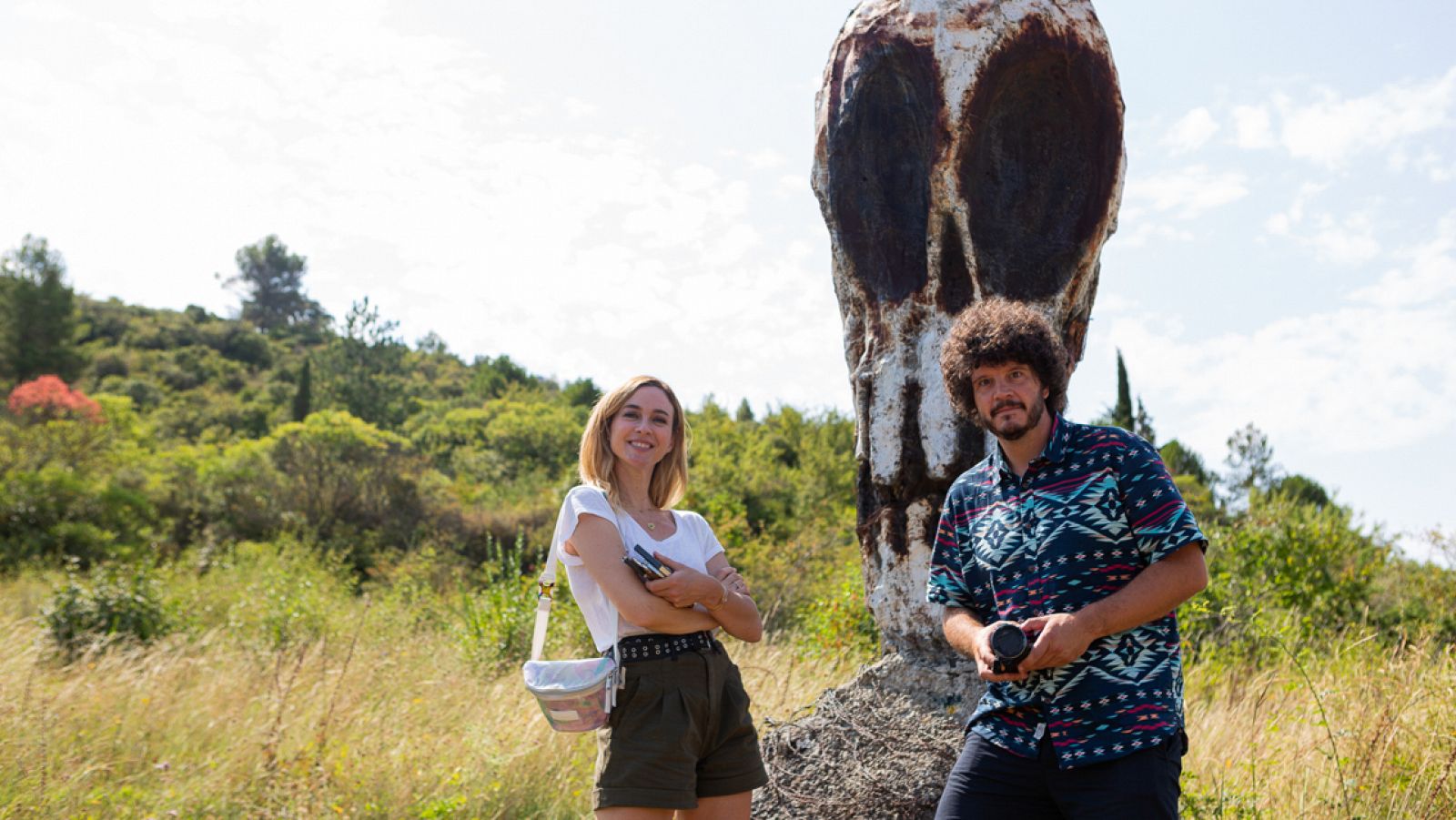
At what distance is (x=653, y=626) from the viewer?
2.66 m

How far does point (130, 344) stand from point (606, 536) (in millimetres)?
43621

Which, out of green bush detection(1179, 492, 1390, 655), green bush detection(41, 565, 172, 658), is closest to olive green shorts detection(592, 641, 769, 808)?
green bush detection(1179, 492, 1390, 655)

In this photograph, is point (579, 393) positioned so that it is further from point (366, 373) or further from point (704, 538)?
point (704, 538)

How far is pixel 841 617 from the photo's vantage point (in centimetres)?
792

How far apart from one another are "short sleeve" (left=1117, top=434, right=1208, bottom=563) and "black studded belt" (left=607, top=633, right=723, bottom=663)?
3.64ft

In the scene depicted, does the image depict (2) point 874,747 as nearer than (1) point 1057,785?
No

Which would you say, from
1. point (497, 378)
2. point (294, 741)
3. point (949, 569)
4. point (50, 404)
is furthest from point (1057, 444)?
point (497, 378)

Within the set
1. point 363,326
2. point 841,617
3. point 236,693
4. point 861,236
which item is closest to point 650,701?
point 861,236

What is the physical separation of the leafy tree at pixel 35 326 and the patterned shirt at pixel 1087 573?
35293 mm

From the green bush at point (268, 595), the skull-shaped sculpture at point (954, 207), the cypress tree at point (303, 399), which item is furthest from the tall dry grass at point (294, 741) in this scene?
the cypress tree at point (303, 399)

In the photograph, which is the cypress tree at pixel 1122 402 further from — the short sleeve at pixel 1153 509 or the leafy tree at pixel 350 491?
the short sleeve at pixel 1153 509

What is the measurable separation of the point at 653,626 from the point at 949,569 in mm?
708

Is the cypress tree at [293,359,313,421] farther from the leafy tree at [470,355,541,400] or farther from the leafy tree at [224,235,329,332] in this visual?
the leafy tree at [224,235,329,332]

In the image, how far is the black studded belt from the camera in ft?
8.89
